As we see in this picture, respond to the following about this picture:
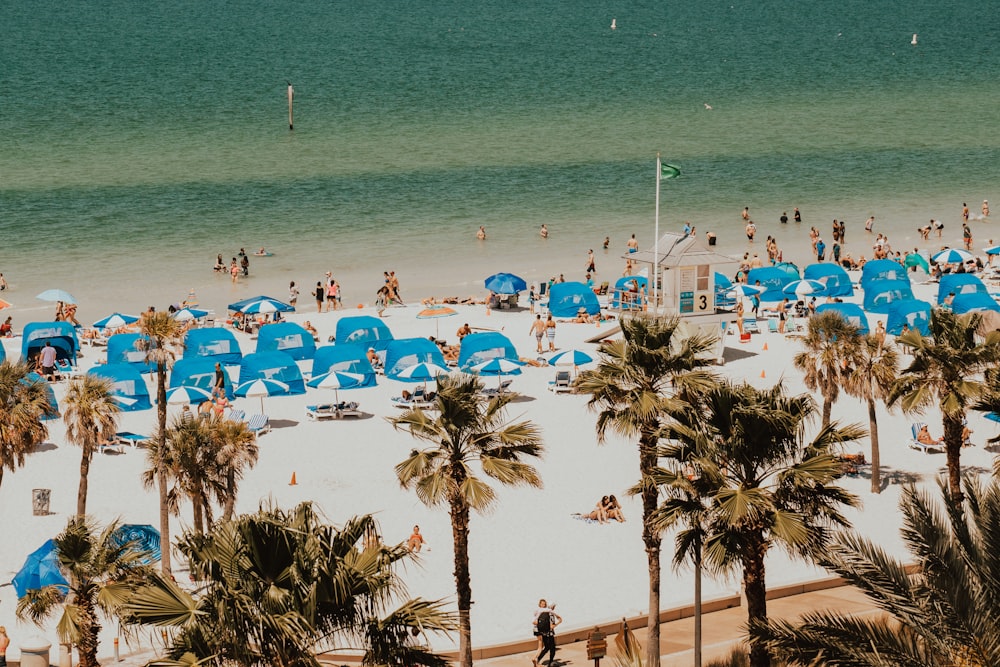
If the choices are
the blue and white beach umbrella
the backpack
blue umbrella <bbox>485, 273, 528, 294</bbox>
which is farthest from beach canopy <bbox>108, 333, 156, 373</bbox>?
the blue and white beach umbrella

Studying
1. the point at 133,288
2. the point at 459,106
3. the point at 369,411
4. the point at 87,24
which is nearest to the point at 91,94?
the point at 459,106

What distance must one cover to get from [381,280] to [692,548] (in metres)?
37.4

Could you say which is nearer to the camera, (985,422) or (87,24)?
(985,422)

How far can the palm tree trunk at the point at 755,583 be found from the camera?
15.3m

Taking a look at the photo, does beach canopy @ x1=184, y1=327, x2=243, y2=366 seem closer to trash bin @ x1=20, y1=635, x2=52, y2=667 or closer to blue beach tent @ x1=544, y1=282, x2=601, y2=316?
blue beach tent @ x1=544, y1=282, x2=601, y2=316

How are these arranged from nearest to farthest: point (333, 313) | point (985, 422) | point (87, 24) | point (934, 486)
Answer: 1. point (934, 486)
2. point (985, 422)
3. point (333, 313)
4. point (87, 24)

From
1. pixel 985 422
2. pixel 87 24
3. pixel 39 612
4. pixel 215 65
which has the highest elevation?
pixel 87 24

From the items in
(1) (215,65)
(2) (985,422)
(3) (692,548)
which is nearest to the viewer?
(3) (692,548)

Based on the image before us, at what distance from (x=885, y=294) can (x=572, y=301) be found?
960cm

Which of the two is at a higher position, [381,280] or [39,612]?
[381,280]

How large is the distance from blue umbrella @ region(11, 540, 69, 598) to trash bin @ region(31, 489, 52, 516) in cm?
436

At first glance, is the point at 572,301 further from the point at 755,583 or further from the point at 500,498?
the point at 755,583

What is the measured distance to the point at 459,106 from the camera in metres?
107

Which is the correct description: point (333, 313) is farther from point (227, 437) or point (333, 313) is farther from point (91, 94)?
point (91, 94)
